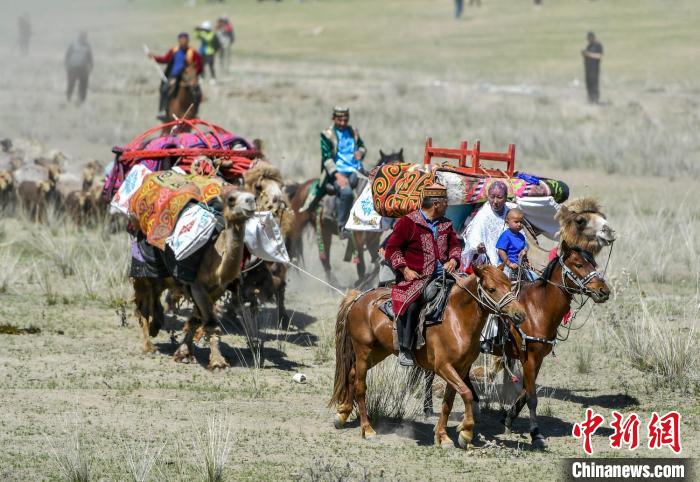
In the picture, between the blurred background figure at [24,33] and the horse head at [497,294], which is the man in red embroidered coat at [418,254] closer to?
the horse head at [497,294]

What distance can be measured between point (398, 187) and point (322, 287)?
6.33 m

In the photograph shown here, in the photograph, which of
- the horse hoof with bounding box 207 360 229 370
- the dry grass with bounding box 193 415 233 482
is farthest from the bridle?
the horse hoof with bounding box 207 360 229 370

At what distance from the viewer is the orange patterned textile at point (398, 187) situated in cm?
1173

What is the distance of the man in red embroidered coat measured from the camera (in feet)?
33.2

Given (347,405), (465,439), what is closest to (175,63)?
(347,405)

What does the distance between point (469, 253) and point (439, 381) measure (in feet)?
4.64

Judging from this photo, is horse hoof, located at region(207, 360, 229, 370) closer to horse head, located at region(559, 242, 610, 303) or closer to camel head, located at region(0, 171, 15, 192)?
horse head, located at region(559, 242, 610, 303)

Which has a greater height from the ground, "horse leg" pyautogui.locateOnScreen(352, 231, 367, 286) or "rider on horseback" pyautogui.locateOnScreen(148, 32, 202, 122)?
"rider on horseback" pyautogui.locateOnScreen(148, 32, 202, 122)

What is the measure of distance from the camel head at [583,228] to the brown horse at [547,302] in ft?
A: 0.23

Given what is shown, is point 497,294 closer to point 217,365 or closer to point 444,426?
point 444,426

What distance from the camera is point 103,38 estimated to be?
227 feet

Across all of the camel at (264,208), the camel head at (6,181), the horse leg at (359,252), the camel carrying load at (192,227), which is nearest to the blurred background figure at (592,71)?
the camel head at (6,181)

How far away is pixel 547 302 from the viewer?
10.8m

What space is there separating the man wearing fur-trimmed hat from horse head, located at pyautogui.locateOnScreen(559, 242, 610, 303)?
257 inches
